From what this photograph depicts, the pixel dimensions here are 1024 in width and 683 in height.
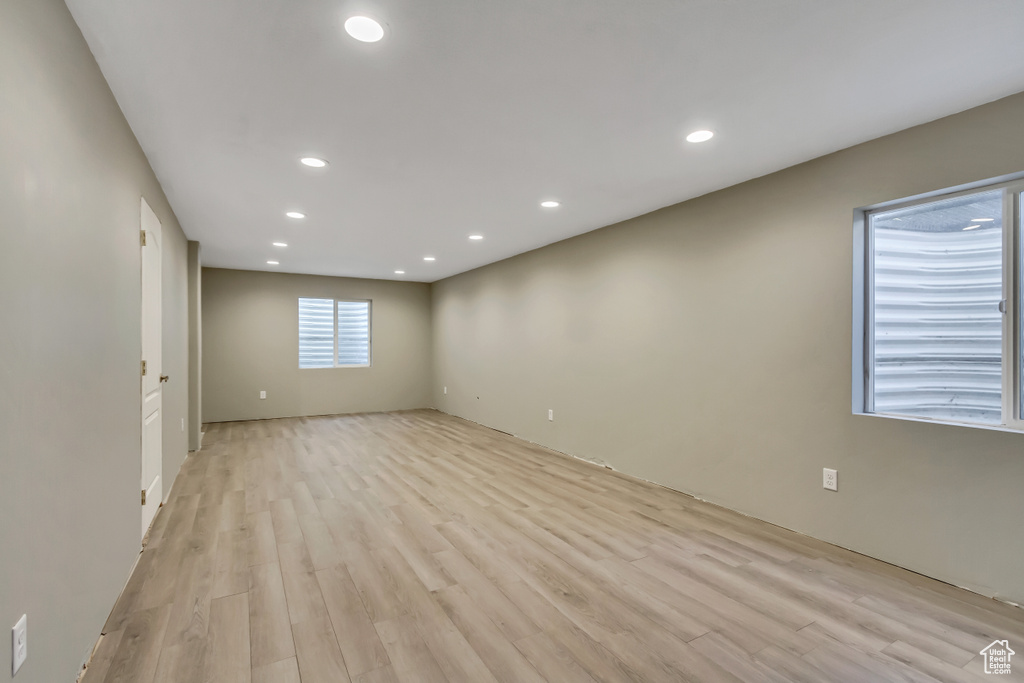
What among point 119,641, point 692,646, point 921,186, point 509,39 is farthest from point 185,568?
point 921,186

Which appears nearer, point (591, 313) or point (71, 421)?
point (71, 421)

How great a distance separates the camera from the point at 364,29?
66.5 inches

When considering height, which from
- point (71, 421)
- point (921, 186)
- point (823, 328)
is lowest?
point (71, 421)

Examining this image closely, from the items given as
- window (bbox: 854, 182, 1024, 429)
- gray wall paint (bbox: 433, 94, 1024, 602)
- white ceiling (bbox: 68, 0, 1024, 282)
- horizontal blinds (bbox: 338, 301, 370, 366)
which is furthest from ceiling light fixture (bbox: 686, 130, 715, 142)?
horizontal blinds (bbox: 338, 301, 370, 366)

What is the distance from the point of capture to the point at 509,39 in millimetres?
1750

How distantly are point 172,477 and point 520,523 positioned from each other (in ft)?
9.71

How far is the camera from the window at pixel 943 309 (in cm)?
228

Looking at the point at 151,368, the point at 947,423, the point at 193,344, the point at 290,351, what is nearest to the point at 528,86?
the point at 947,423

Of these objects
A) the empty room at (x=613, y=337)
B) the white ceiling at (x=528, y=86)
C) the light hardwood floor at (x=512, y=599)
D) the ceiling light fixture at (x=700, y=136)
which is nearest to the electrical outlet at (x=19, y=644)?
the empty room at (x=613, y=337)

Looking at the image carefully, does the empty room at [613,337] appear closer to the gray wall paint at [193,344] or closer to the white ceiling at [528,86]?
the white ceiling at [528,86]

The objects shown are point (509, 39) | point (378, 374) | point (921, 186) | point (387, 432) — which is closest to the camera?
point (509, 39)

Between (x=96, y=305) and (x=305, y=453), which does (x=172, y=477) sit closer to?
(x=305, y=453)

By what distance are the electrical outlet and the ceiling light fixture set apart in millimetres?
3209

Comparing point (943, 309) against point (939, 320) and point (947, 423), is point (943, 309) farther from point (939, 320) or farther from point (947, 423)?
point (947, 423)
